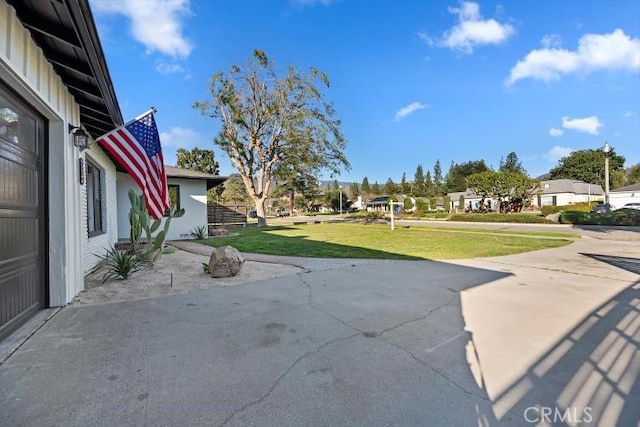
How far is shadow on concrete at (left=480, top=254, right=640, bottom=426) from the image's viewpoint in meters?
2.04

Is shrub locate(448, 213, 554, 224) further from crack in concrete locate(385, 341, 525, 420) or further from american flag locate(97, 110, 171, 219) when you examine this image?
american flag locate(97, 110, 171, 219)

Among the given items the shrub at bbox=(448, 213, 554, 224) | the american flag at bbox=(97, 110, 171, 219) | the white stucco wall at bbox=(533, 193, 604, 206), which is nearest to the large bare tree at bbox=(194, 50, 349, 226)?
the shrub at bbox=(448, 213, 554, 224)

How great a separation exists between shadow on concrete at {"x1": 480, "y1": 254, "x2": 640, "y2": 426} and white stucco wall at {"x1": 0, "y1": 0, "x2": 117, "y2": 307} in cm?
534

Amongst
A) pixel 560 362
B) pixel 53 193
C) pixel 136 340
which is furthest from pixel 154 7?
pixel 560 362

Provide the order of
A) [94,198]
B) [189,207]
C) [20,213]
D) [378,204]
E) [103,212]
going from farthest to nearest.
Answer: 1. [378,204]
2. [189,207]
3. [103,212]
4. [94,198]
5. [20,213]

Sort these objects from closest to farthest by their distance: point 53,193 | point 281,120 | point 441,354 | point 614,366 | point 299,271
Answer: point 614,366, point 441,354, point 53,193, point 299,271, point 281,120

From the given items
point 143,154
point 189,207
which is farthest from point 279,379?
point 189,207

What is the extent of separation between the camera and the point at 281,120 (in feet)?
76.6

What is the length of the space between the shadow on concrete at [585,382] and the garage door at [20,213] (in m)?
4.78

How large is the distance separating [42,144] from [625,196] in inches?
2071

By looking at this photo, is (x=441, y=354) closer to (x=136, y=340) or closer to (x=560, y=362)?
(x=560, y=362)

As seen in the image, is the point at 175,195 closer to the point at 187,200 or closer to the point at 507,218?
the point at 187,200

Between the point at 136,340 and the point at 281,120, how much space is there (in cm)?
2173

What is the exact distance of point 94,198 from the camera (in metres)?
8.20
